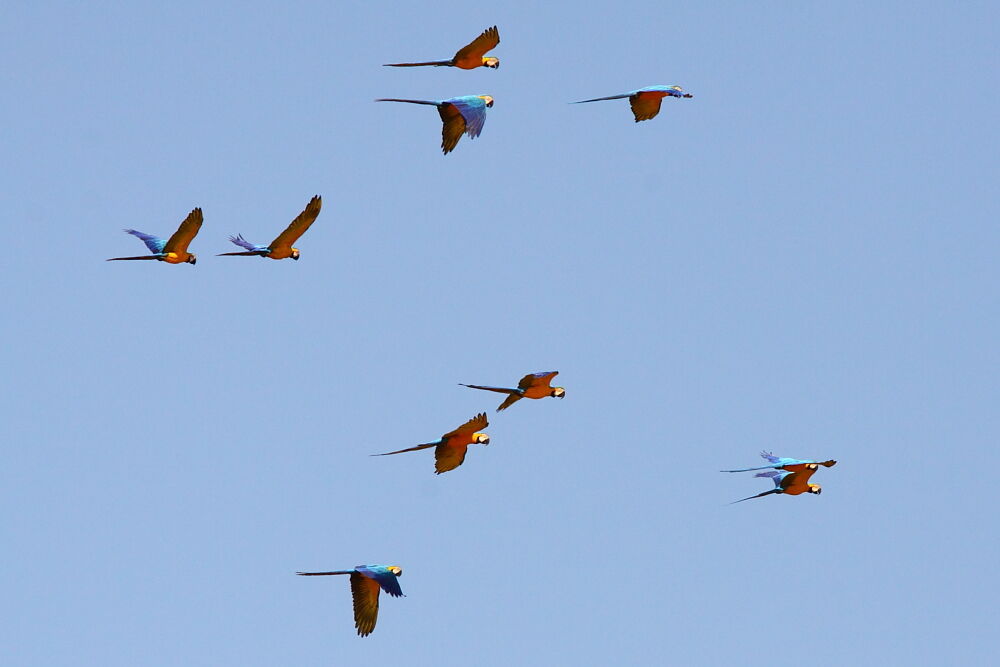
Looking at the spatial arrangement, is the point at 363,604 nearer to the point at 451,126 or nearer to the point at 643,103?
the point at 451,126

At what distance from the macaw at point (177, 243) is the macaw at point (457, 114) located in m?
6.43

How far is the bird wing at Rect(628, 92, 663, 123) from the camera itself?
5416 cm

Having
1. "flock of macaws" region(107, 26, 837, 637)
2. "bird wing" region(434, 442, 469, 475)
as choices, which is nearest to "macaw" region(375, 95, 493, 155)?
"flock of macaws" region(107, 26, 837, 637)

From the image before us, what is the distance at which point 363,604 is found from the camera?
50688 millimetres

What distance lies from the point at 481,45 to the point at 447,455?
955 cm

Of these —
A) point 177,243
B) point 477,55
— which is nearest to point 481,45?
point 477,55

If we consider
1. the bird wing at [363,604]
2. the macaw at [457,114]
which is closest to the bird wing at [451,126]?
the macaw at [457,114]

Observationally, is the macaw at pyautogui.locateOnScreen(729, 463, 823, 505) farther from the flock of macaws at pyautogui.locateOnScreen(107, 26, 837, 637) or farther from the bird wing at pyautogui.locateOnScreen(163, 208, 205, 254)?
the bird wing at pyautogui.locateOnScreen(163, 208, 205, 254)

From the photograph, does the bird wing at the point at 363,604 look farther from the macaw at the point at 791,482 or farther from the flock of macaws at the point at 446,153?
the macaw at the point at 791,482

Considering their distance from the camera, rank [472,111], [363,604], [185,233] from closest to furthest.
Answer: [472,111] < [363,604] < [185,233]

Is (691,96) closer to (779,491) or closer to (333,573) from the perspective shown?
(779,491)

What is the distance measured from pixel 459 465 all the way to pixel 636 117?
9.54m

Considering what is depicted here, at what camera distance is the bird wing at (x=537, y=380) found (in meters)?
51.8

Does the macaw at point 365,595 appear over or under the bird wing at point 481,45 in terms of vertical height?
under
